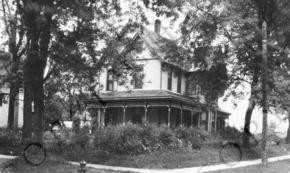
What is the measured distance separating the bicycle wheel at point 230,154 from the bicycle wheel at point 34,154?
28.4 feet

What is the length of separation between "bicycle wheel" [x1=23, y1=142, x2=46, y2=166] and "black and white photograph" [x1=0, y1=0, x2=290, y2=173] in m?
0.05

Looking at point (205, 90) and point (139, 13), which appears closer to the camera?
point (139, 13)

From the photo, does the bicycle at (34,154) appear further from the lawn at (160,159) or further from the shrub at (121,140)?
the shrub at (121,140)

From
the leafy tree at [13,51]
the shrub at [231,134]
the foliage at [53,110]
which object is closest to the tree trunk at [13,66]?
the leafy tree at [13,51]

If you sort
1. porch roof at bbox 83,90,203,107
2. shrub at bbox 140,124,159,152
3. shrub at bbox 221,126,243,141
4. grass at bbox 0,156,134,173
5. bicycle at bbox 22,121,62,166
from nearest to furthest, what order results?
grass at bbox 0,156,134,173 → bicycle at bbox 22,121,62,166 → shrub at bbox 140,124,159,152 → shrub at bbox 221,126,243,141 → porch roof at bbox 83,90,203,107

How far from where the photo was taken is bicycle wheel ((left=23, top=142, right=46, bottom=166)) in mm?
14941

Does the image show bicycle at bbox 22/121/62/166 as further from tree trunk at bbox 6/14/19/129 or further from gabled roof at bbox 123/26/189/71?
gabled roof at bbox 123/26/189/71

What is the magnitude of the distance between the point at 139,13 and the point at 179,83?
59.2ft

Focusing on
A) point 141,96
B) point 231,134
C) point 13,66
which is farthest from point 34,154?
point 141,96

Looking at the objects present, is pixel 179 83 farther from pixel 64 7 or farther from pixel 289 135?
pixel 64 7

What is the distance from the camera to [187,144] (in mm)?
22297

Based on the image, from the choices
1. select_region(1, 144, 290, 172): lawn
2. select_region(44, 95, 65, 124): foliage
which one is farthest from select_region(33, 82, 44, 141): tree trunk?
select_region(44, 95, 65, 124): foliage

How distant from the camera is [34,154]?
15547mm

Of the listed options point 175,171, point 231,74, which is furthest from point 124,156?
point 231,74
